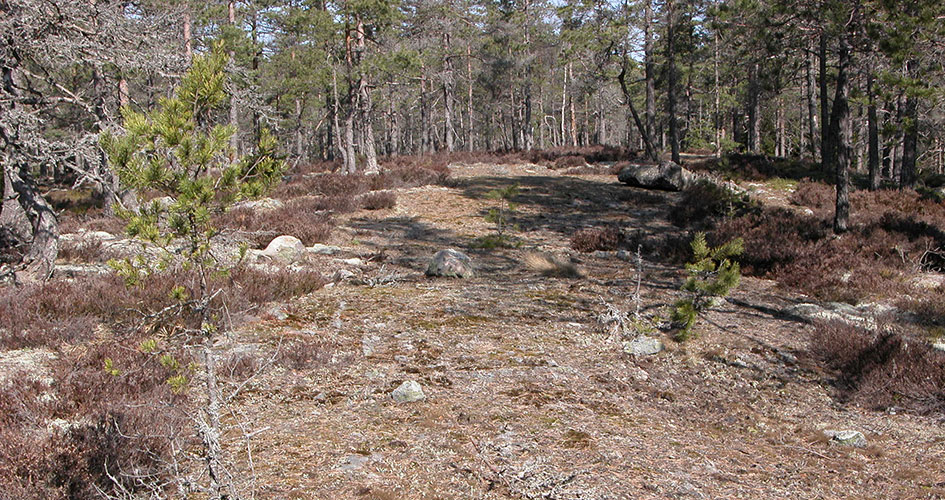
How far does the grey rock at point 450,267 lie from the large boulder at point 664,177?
11.5m

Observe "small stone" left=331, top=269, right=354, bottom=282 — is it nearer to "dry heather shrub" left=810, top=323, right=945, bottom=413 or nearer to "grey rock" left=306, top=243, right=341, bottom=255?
"grey rock" left=306, top=243, right=341, bottom=255

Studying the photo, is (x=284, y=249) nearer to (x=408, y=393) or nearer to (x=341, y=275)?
(x=341, y=275)

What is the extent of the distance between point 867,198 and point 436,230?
37.2ft

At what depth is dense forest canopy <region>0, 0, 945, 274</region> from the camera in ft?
23.6

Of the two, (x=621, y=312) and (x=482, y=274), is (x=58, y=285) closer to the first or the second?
(x=482, y=274)

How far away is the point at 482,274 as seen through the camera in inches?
360

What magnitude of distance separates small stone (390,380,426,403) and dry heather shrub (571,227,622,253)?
7049 mm

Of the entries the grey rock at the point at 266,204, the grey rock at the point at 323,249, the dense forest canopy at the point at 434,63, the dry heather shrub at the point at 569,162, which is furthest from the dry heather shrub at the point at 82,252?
the dry heather shrub at the point at 569,162

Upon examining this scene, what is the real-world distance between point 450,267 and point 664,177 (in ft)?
39.2

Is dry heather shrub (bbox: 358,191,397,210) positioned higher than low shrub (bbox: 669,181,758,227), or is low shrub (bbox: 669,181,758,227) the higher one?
dry heather shrub (bbox: 358,191,397,210)

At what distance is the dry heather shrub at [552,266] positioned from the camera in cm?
914

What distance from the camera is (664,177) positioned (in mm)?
18531

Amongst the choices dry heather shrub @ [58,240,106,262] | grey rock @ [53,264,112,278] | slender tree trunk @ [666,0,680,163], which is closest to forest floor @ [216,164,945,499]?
grey rock @ [53,264,112,278]

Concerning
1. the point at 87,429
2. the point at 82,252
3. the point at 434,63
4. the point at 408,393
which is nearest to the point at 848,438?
the point at 408,393
